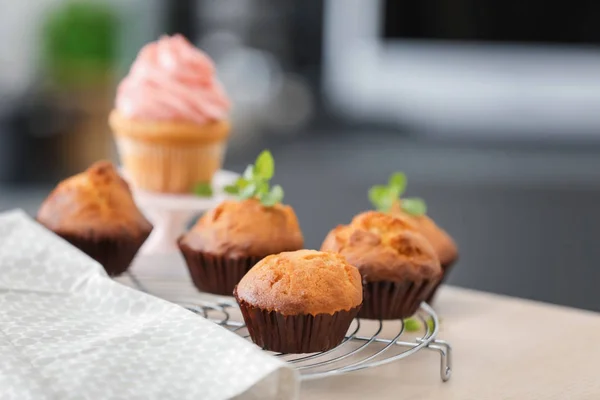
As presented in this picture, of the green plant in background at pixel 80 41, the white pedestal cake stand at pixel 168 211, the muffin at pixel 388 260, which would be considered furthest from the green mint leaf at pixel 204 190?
the green plant in background at pixel 80 41

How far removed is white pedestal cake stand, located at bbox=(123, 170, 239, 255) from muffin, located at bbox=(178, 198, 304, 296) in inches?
11.1

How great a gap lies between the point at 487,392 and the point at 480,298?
0.51m

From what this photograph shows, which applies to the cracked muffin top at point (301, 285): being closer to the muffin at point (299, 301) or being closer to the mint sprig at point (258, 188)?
the muffin at point (299, 301)

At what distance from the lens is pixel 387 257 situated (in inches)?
50.6

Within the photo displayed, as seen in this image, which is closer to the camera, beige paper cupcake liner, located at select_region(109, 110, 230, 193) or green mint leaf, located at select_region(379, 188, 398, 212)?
green mint leaf, located at select_region(379, 188, 398, 212)

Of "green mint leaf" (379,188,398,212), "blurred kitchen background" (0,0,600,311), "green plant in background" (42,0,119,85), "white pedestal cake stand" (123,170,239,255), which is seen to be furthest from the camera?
"green plant in background" (42,0,119,85)

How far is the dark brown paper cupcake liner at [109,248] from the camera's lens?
1424 mm

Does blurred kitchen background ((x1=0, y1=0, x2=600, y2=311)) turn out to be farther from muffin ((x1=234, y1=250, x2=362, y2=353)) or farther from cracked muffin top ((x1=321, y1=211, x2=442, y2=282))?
muffin ((x1=234, y1=250, x2=362, y2=353))

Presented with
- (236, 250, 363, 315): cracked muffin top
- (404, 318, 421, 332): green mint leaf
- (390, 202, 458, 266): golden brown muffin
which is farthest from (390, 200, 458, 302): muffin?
(236, 250, 363, 315): cracked muffin top

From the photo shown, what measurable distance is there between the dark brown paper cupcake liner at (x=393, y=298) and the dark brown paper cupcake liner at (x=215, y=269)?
19 cm

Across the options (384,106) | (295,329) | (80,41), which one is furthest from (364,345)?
(80,41)

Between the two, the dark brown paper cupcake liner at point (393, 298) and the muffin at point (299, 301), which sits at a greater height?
the muffin at point (299, 301)

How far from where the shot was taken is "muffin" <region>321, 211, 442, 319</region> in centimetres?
128

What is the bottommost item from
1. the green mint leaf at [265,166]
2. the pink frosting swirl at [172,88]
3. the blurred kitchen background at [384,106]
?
the blurred kitchen background at [384,106]
